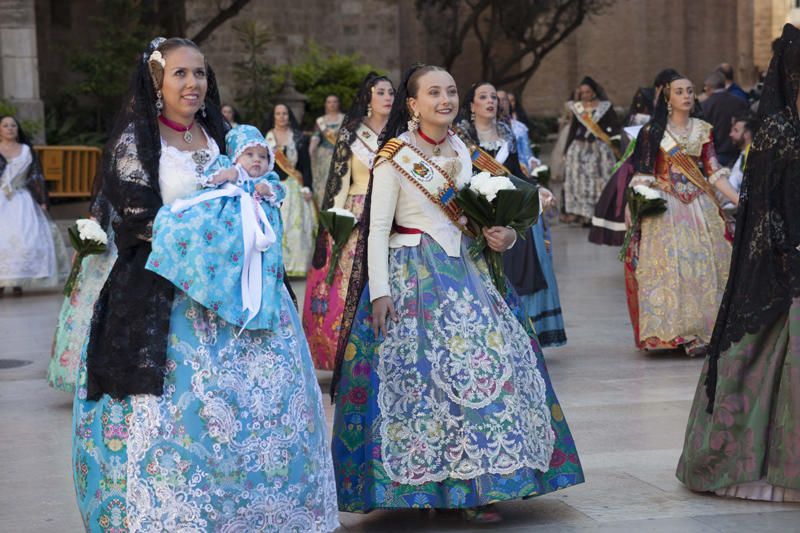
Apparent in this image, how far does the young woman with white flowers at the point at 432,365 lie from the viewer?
5.34 m

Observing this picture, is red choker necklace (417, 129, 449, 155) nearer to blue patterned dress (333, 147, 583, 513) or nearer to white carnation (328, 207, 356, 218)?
blue patterned dress (333, 147, 583, 513)

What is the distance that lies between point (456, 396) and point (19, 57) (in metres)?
15.9

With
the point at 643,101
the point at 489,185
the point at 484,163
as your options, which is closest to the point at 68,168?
the point at 643,101

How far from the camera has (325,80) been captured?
2377 cm

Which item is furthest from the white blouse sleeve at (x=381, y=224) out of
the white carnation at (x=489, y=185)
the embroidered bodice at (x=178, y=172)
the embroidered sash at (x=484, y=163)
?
the embroidered bodice at (x=178, y=172)

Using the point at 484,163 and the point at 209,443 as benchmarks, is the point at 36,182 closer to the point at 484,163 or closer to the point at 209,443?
the point at 484,163

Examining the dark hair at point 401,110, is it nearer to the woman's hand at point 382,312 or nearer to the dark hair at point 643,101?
the woman's hand at point 382,312

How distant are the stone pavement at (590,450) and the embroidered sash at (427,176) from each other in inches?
47.8

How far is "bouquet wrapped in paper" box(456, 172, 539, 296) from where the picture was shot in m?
5.54

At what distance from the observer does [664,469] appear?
6.44 metres

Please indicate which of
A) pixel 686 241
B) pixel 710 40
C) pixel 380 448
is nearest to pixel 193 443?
pixel 380 448

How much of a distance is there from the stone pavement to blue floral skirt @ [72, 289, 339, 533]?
2.81 ft

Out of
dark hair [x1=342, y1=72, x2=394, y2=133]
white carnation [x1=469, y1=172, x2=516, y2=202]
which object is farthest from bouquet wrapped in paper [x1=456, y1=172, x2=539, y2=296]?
dark hair [x1=342, y1=72, x2=394, y2=133]

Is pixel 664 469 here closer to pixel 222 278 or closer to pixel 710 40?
pixel 222 278
